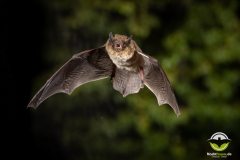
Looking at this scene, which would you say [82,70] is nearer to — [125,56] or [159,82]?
[125,56]

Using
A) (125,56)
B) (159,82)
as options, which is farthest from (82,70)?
(159,82)

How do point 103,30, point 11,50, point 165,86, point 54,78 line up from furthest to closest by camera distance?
point 103,30 < point 11,50 < point 165,86 < point 54,78

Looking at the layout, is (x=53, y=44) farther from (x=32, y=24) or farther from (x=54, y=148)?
(x=54, y=148)

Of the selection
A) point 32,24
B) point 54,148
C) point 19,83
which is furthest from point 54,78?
point 54,148

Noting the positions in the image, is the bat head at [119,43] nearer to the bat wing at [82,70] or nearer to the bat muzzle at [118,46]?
the bat muzzle at [118,46]

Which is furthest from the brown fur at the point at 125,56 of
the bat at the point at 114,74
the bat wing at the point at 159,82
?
the bat wing at the point at 159,82

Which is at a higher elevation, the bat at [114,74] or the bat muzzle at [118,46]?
the bat muzzle at [118,46]

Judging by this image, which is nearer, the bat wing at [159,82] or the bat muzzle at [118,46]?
the bat muzzle at [118,46]
